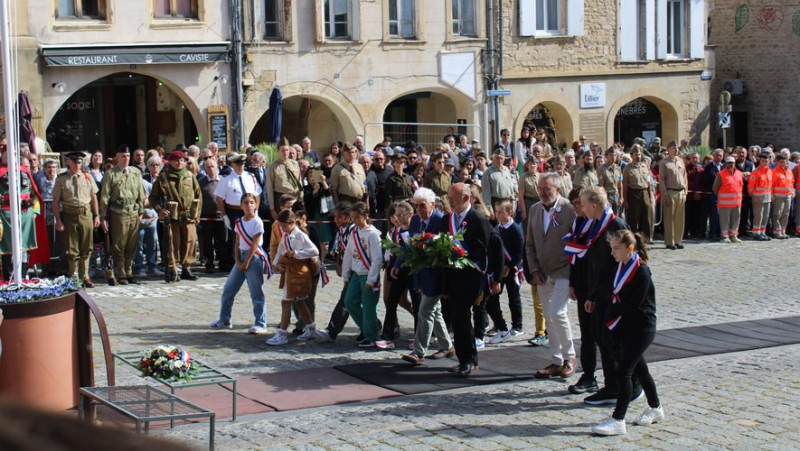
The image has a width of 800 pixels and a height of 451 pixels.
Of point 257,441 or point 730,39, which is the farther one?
point 730,39

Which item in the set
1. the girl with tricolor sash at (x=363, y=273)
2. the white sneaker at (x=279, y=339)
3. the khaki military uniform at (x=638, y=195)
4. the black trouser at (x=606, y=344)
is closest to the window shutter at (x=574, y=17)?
the khaki military uniform at (x=638, y=195)

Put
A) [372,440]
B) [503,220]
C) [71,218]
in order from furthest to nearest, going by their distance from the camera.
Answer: [71,218] < [503,220] < [372,440]

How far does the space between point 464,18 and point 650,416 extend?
21.2m

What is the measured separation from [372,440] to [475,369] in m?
2.52

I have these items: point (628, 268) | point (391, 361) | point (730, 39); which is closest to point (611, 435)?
point (628, 268)

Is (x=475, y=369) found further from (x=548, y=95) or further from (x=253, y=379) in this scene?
(x=548, y=95)

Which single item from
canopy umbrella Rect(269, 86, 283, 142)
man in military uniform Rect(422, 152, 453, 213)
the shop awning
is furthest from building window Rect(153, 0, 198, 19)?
man in military uniform Rect(422, 152, 453, 213)

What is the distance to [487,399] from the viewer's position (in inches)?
354

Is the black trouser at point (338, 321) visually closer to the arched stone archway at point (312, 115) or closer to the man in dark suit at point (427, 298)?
the man in dark suit at point (427, 298)

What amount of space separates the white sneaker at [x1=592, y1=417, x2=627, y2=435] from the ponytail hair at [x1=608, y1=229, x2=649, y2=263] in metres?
1.23

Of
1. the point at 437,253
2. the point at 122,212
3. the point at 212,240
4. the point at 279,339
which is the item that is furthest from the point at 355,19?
the point at 437,253

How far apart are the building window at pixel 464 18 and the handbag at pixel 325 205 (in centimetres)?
1180

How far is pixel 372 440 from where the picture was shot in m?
7.68

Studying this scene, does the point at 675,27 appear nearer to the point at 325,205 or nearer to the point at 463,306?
the point at 325,205
